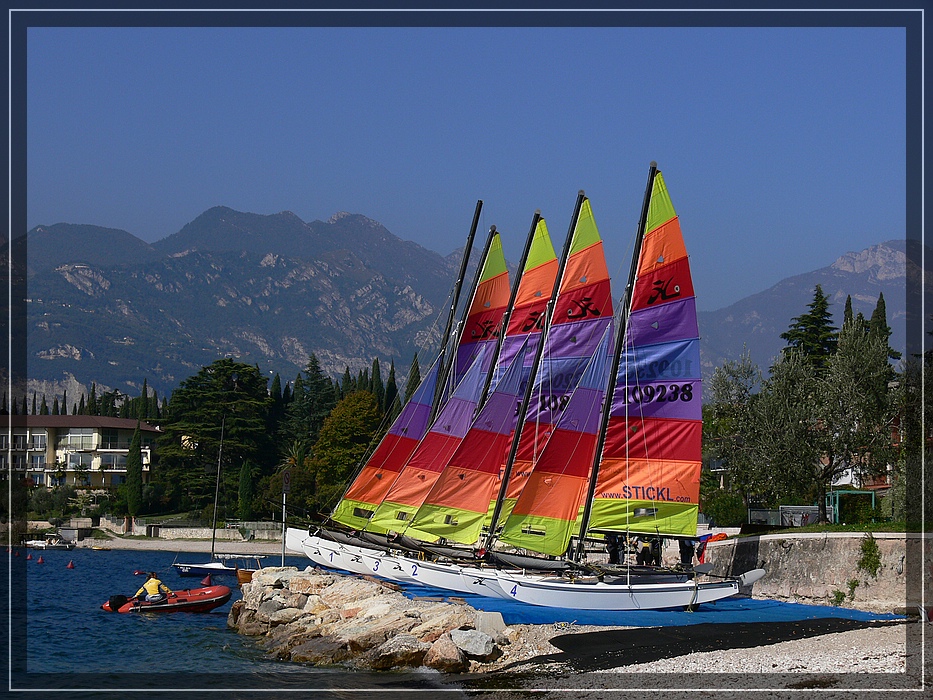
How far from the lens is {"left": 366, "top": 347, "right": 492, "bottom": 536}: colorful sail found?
1710 inches

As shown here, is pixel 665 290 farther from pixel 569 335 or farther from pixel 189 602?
pixel 189 602

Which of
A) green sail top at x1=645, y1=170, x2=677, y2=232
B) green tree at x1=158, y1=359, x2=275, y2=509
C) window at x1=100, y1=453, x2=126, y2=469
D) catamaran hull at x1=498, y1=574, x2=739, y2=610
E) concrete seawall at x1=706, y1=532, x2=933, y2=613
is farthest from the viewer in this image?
window at x1=100, y1=453, x2=126, y2=469

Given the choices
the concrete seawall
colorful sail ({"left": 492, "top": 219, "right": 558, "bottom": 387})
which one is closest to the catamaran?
the concrete seawall

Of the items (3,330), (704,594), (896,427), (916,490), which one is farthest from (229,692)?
(3,330)

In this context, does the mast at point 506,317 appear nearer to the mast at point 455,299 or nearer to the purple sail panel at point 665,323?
the mast at point 455,299

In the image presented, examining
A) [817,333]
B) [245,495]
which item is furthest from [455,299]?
[245,495]

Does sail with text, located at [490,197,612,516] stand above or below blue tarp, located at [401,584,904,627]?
above

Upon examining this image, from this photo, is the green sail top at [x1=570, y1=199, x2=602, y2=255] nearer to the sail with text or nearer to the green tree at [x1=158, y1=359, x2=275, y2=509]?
the sail with text

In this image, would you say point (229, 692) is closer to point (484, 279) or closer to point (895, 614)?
point (895, 614)

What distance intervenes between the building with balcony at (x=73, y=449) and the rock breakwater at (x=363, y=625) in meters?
102

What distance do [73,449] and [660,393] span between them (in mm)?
113871

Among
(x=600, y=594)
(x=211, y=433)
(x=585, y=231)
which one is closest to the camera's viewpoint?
Result: (x=600, y=594)

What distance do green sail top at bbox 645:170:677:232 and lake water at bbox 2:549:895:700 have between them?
13.2 metres

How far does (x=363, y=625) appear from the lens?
3094 cm
